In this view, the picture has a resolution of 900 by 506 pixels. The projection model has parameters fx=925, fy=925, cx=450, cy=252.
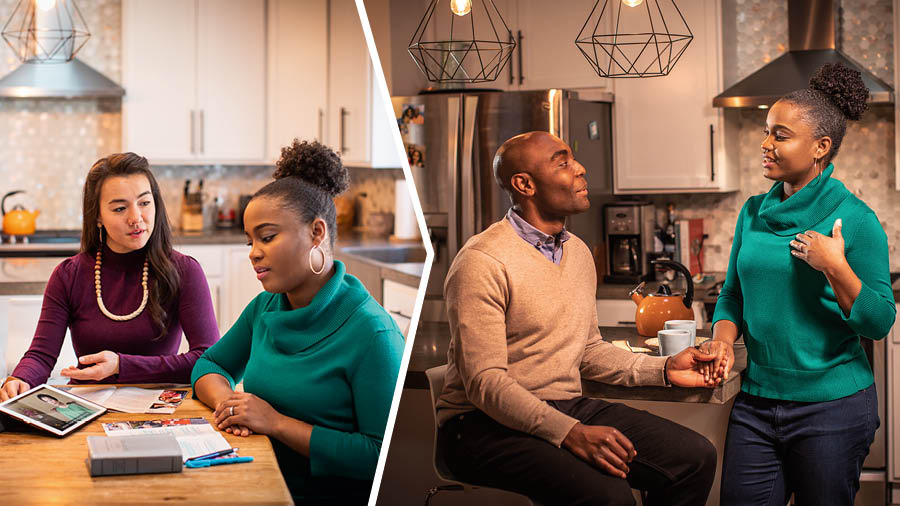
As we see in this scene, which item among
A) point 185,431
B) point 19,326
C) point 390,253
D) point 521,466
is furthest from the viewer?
point 390,253

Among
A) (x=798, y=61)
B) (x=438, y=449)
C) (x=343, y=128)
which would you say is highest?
(x=798, y=61)

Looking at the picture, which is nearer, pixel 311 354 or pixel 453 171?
pixel 311 354

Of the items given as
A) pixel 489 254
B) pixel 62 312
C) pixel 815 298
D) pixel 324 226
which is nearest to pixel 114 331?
pixel 62 312

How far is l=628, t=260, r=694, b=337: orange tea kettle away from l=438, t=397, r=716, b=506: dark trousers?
0.44 metres

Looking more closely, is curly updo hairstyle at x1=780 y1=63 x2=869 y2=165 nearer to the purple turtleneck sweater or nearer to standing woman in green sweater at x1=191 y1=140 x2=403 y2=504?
standing woman in green sweater at x1=191 y1=140 x2=403 y2=504

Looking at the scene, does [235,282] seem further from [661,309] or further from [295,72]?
[661,309]

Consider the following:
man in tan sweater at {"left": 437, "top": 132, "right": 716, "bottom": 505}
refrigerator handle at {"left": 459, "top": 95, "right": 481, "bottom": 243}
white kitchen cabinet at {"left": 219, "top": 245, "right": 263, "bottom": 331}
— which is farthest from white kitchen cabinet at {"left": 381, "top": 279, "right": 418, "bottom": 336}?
man in tan sweater at {"left": 437, "top": 132, "right": 716, "bottom": 505}

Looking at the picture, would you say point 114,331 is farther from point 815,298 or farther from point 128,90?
point 128,90

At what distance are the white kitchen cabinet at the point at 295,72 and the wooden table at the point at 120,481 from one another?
11.0 ft

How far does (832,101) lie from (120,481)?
1622mm

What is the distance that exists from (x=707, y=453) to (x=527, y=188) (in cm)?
68

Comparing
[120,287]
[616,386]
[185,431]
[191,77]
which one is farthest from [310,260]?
[191,77]

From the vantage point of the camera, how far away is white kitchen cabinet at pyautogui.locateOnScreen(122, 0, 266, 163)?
480 centimetres

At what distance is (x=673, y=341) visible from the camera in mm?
2109
